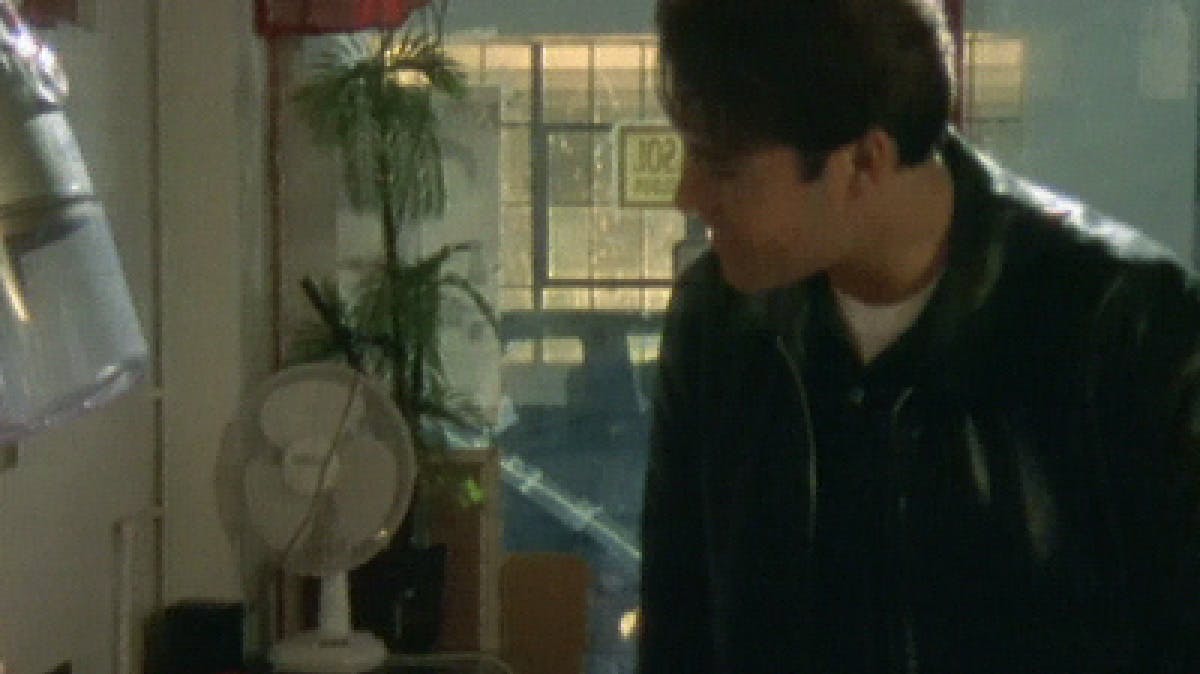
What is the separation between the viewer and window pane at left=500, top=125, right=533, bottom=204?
3.52m

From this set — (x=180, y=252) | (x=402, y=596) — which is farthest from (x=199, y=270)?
(x=402, y=596)

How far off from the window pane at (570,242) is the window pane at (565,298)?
29mm

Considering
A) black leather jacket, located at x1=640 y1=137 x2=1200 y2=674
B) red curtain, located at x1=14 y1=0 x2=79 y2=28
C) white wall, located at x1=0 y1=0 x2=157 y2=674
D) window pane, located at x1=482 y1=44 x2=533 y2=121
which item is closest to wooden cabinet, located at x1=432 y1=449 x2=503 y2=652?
white wall, located at x1=0 y1=0 x2=157 y2=674

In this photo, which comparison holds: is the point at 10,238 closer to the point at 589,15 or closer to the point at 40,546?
the point at 40,546

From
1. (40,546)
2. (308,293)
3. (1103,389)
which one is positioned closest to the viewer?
(1103,389)

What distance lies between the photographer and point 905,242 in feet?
5.01

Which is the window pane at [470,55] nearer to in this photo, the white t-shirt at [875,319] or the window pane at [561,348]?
the window pane at [561,348]

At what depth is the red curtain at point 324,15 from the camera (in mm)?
3195

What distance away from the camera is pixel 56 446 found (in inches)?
99.5

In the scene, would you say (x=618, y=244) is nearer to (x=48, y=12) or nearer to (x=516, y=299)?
(x=516, y=299)

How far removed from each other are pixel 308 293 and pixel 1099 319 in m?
1.87

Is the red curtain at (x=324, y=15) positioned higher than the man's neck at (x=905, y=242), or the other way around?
the red curtain at (x=324, y=15)

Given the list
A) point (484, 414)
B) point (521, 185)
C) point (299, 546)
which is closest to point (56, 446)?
point (299, 546)

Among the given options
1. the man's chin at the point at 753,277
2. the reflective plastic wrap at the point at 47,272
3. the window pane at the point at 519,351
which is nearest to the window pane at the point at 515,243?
the window pane at the point at 519,351
